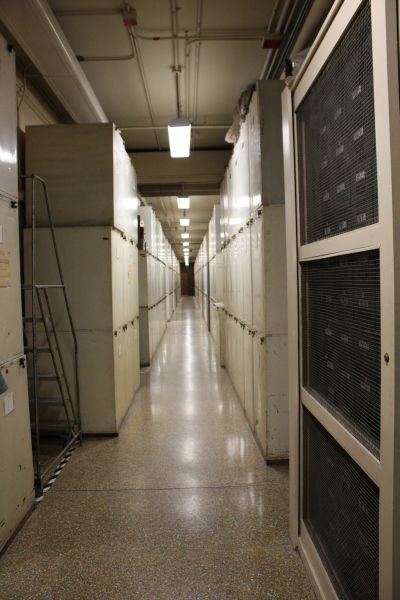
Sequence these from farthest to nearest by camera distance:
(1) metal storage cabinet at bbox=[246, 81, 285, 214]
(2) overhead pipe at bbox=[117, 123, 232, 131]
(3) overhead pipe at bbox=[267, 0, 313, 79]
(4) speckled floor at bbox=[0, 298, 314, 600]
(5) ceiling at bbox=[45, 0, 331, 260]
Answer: (2) overhead pipe at bbox=[117, 123, 232, 131] → (5) ceiling at bbox=[45, 0, 331, 260] → (1) metal storage cabinet at bbox=[246, 81, 285, 214] → (3) overhead pipe at bbox=[267, 0, 313, 79] → (4) speckled floor at bbox=[0, 298, 314, 600]

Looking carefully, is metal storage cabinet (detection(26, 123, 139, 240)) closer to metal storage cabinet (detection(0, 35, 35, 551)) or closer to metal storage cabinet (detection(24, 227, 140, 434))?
metal storage cabinet (detection(24, 227, 140, 434))

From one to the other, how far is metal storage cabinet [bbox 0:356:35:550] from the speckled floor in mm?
132

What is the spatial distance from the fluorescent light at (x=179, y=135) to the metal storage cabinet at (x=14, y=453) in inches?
115

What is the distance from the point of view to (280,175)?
2832mm

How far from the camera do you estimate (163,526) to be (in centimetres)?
219

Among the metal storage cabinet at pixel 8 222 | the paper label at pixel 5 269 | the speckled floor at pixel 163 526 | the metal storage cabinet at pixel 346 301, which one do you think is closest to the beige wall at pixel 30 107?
the metal storage cabinet at pixel 8 222

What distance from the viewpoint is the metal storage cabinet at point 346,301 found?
1.00 metres

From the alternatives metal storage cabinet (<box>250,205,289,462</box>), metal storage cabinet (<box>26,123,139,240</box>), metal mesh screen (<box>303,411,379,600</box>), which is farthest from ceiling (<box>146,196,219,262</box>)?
metal mesh screen (<box>303,411,379,600</box>)

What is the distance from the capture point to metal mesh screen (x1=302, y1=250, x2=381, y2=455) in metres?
1.17

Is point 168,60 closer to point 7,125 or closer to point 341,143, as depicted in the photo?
point 7,125

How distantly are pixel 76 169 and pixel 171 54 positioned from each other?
56.0 inches

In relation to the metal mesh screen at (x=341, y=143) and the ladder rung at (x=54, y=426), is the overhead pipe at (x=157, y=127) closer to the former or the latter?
the metal mesh screen at (x=341, y=143)

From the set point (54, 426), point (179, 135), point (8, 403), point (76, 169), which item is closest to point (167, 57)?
point (179, 135)

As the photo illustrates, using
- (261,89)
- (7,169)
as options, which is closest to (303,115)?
(261,89)
